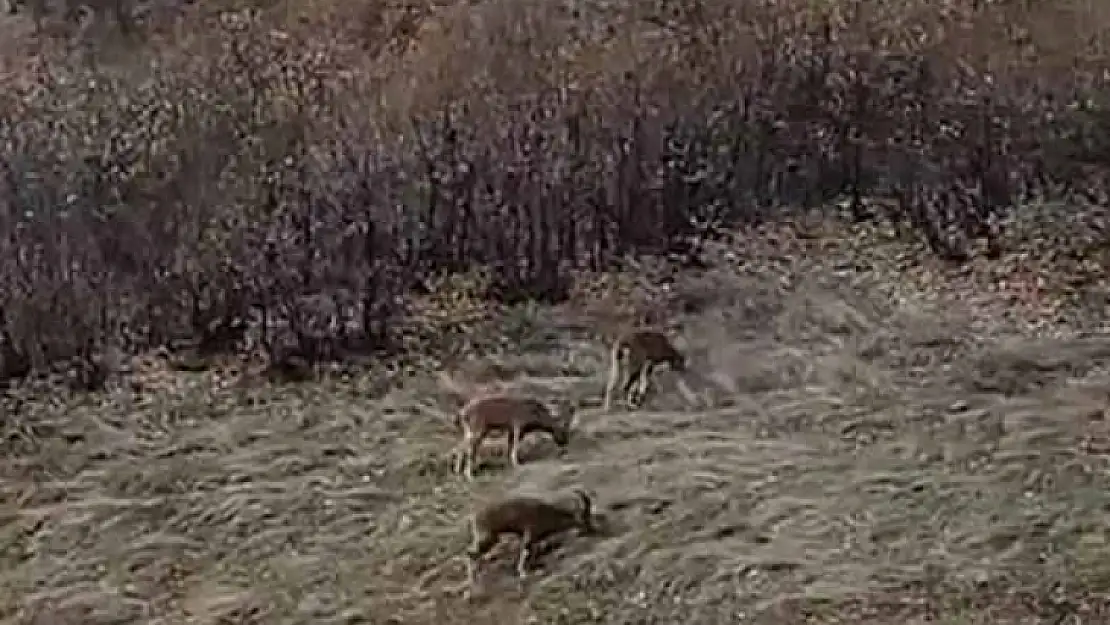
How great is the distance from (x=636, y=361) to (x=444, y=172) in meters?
1.59

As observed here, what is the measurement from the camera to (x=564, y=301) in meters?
6.74

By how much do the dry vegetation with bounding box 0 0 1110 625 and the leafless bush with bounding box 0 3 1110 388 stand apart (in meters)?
0.02

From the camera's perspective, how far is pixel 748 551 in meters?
4.86

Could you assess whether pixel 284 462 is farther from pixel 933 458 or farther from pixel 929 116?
pixel 929 116

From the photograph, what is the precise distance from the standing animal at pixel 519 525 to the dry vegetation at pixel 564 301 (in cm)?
5

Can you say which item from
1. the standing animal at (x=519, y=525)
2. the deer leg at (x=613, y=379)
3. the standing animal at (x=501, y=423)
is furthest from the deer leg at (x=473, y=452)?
the deer leg at (x=613, y=379)

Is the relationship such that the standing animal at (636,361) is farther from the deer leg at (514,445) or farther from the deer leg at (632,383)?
the deer leg at (514,445)

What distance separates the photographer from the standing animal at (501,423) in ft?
17.6

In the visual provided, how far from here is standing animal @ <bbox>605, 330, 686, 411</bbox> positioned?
5887mm

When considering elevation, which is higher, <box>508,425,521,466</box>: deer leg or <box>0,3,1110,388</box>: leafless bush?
<box>0,3,1110,388</box>: leafless bush

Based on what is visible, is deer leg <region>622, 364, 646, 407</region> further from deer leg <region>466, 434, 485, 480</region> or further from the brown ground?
deer leg <region>466, 434, 485, 480</region>

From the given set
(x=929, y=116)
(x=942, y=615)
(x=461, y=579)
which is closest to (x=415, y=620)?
(x=461, y=579)

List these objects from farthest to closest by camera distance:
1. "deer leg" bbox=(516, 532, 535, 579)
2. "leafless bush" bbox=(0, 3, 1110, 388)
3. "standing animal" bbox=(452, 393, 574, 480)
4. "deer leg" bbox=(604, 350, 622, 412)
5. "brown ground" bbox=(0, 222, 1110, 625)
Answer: "leafless bush" bbox=(0, 3, 1110, 388)
"deer leg" bbox=(604, 350, 622, 412)
"standing animal" bbox=(452, 393, 574, 480)
"deer leg" bbox=(516, 532, 535, 579)
"brown ground" bbox=(0, 222, 1110, 625)

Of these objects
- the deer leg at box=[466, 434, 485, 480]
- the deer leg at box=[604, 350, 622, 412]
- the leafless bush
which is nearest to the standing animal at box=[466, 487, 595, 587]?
the deer leg at box=[466, 434, 485, 480]
